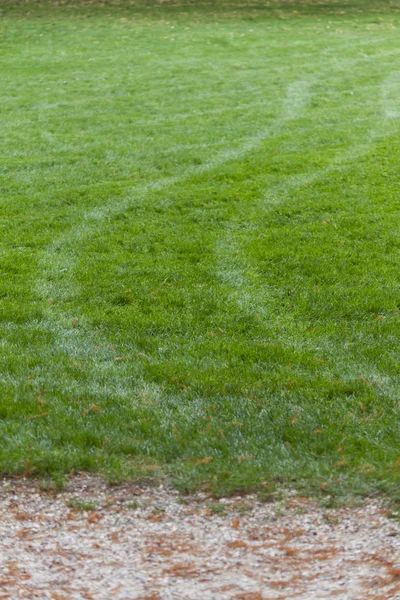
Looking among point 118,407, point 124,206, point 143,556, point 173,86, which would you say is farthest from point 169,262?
point 173,86

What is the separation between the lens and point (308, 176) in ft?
37.9

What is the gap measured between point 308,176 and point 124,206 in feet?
10.4

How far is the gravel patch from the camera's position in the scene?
12.0ft

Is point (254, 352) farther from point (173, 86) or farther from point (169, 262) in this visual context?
point (173, 86)

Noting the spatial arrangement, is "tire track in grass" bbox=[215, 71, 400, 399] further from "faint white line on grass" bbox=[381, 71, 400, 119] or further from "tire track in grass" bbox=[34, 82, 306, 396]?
"tire track in grass" bbox=[34, 82, 306, 396]

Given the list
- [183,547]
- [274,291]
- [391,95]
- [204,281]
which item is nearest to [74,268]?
[204,281]

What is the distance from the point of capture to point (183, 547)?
4.02 meters

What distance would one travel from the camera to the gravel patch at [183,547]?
144 inches

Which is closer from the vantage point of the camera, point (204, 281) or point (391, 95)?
point (204, 281)

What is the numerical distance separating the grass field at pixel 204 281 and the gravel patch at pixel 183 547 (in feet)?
0.74

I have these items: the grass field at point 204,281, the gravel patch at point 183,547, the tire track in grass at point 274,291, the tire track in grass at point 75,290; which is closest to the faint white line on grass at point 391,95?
the grass field at point 204,281

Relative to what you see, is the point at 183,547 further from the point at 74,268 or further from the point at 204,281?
the point at 74,268

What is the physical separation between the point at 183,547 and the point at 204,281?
14.0 ft

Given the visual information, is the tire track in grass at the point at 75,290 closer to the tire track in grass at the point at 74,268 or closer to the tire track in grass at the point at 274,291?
the tire track in grass at the point at 74,268
